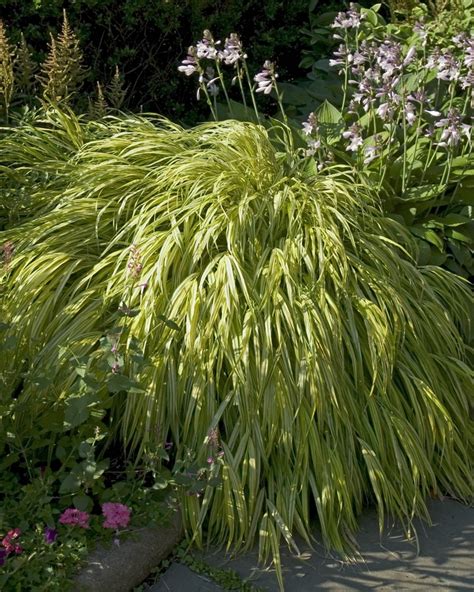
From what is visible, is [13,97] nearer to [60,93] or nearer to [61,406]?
[60,93]

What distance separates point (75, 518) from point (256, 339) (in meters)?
0.82

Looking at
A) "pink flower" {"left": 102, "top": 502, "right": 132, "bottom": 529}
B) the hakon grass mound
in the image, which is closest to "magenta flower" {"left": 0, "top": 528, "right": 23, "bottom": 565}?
"pink flower" {"left": 102, "top": 502, "right": 132, "bottom": 529}

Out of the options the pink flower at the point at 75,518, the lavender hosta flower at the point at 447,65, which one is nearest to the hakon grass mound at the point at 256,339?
the pink flower at the point at 75,518

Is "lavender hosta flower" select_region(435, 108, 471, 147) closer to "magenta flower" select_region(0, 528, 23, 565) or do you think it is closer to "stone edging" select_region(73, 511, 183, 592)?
"stone edging" select_region(73, 511, 183, 592)

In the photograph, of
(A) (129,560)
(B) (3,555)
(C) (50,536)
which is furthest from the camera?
(A) (129,560)

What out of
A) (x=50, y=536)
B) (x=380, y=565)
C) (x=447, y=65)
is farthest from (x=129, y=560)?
(x=447, y=65)

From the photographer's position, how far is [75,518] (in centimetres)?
295

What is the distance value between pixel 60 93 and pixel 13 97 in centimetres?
26

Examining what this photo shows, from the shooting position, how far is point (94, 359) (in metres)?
3.35

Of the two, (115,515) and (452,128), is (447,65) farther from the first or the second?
(115,515)

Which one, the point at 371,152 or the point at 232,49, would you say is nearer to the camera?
the point at 371,152

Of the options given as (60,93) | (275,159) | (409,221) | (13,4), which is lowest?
(409,221)

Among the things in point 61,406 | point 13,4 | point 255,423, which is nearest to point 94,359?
point 61,406

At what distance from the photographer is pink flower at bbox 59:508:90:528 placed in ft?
9.66
